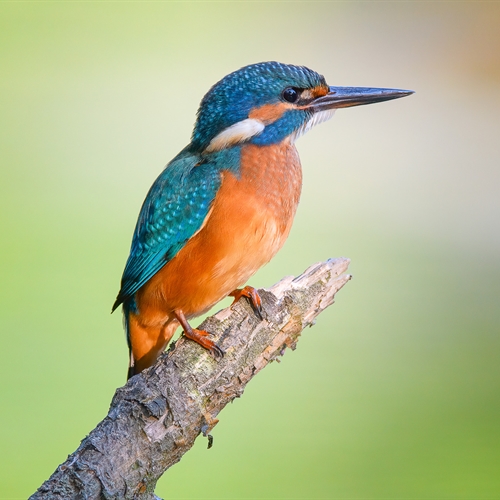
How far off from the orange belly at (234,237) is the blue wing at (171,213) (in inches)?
1.1

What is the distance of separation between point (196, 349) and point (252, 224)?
41cm

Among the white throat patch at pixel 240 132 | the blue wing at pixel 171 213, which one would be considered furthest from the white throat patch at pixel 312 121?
the blue wing at pixel 171 213

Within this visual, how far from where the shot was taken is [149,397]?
5.17 ft

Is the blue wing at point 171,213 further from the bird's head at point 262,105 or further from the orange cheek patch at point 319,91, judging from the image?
the orange cheek patch at point 319,91

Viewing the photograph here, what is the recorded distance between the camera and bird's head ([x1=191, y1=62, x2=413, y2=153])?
1959 millimetres

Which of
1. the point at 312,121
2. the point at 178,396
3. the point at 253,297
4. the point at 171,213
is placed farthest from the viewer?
the point at 312,121

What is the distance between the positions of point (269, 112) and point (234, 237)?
41 centimetres

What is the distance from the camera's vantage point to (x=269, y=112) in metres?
1.97

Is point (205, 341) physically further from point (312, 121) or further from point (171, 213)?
point (312, 121)

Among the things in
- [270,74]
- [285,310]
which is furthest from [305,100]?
[285,310]

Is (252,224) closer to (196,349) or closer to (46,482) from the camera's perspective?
(196,349)

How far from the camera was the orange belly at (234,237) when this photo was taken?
1.88 m

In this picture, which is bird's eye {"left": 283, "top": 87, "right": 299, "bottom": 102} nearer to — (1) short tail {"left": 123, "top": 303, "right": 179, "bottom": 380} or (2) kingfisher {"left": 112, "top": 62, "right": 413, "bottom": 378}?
(2) kingfisher {"left": 112, "top": 62, "right": 413, "bottom": 378}

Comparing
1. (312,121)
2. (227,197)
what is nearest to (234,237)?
(227,197)
